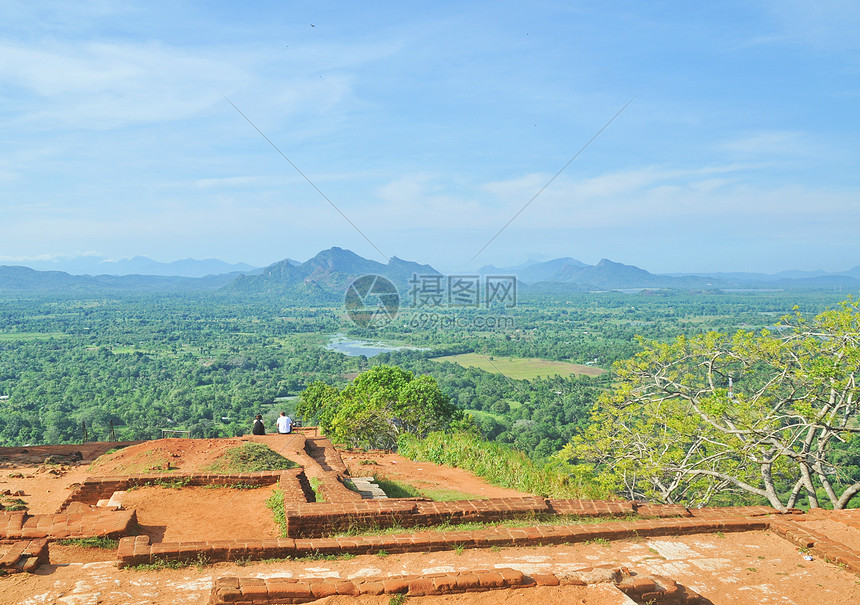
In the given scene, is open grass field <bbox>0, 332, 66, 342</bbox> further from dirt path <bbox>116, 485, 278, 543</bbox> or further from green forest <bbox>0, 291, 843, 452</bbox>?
dirt path <bbox>116, 485, 278, 543</bbox>

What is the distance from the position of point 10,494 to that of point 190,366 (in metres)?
52.5

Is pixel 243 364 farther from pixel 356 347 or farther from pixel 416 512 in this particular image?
pixel 416 512

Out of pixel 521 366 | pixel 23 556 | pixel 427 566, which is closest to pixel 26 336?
pixel 521 366

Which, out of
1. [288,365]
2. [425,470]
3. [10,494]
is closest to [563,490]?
[425,470]

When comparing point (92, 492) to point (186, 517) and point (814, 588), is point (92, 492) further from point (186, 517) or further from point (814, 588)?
point (814, 588)

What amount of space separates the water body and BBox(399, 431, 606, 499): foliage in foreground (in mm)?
51430

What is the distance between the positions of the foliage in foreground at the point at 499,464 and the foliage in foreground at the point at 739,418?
4.44 feet

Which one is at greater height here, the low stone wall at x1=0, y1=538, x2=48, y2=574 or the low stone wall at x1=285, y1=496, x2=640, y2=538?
the low stone wall at x1=0, y1=538, x2=48, y2=574

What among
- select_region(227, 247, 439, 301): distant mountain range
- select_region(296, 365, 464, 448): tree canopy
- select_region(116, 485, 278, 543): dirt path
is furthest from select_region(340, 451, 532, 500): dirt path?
select_region(227, 247, 439, 301): distant mountain range

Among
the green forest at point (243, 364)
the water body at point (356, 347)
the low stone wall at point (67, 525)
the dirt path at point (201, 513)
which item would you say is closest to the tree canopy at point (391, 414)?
the green forest at point (243, 364)

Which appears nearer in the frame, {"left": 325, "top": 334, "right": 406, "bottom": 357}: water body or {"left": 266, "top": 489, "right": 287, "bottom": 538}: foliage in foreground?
{"left": 266, "top": 489, "right": 287, "bottom": 538}: foliage in foreground

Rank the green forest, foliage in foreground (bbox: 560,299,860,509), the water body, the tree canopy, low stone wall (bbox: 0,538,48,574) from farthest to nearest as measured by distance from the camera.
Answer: the water body → the green forest → the tree canopy → foliage in foreground (bbox: 560,299,860,509) → low stone wall (bbox: 0,538,48,574)

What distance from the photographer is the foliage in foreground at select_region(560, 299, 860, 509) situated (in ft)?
Answer: 32.8

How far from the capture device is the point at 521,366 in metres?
56.3
